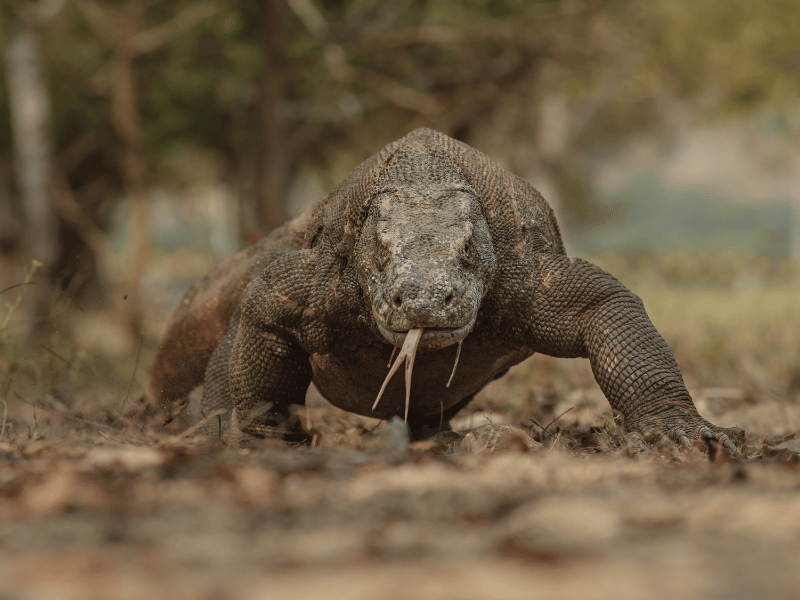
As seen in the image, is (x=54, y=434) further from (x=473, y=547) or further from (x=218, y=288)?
(x=473, y=547)

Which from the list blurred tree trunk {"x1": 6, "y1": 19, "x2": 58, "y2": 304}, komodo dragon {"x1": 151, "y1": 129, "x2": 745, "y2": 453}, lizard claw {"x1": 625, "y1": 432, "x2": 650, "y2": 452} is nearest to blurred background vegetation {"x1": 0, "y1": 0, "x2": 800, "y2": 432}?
blurred tree trunk {"x1": 6, "y1": 19, "x2": 58, "y2": 304}

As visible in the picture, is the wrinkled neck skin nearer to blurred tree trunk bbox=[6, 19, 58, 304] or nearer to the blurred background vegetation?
the blurred background vegetation

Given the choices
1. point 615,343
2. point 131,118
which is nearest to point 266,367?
point 615,343

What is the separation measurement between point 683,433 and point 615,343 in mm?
419

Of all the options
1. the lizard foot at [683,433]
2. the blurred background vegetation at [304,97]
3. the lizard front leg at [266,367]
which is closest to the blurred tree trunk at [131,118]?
the blurred background vegetation at [304,97]

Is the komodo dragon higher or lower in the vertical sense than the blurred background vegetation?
lower

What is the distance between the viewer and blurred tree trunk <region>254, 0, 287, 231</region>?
1097 centimetres

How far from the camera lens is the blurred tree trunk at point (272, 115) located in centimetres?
1097

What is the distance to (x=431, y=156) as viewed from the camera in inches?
138

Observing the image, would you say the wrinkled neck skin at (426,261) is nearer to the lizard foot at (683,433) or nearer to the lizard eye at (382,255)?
the lizard eye at (382,255)

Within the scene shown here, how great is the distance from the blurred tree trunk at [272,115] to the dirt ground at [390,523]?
8455mm

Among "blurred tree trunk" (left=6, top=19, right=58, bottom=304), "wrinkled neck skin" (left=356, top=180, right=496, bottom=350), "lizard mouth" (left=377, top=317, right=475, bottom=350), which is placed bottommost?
"lizard mouth" (left=377, top=317, right=475, bottom=350)

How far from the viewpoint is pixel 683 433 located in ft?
9.87

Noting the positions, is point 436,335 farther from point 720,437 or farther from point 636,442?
point 720,437
